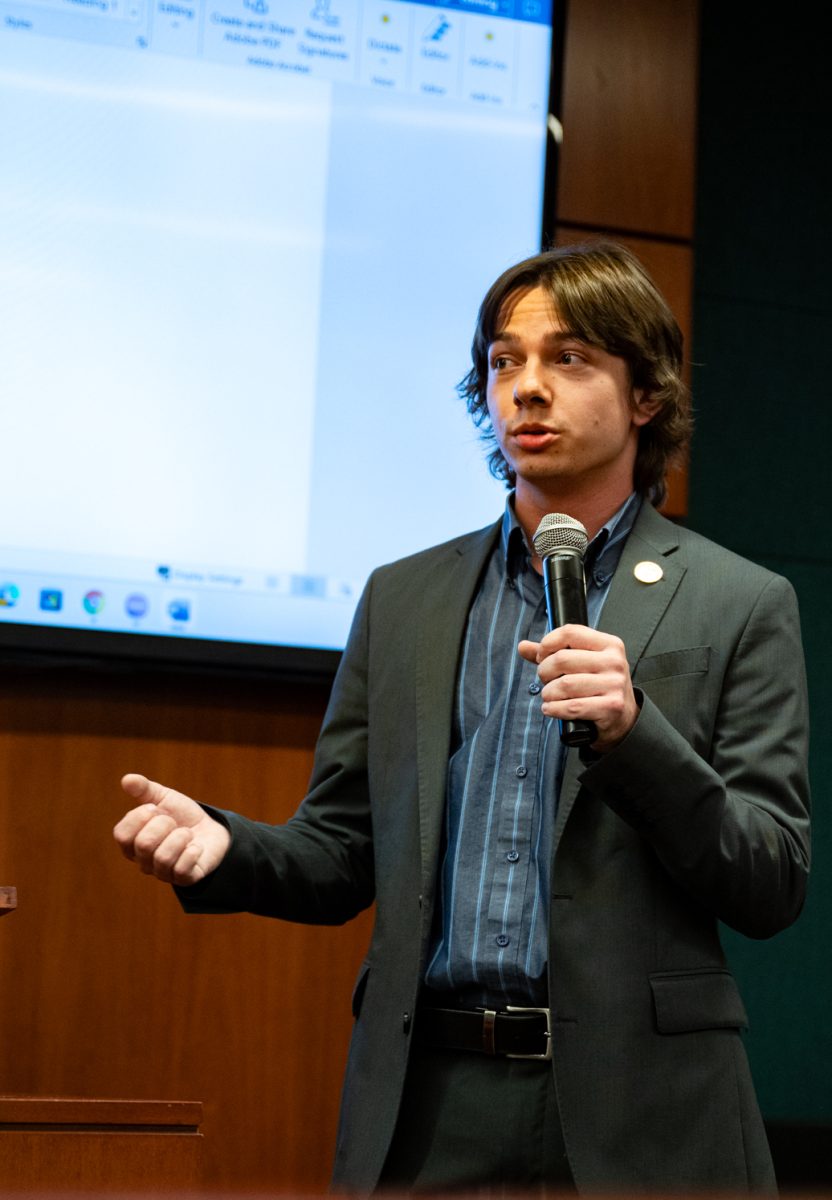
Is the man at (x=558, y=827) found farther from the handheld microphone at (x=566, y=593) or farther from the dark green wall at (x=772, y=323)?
the dark green wall at (x=772, y=323)

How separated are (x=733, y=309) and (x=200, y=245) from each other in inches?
52.0

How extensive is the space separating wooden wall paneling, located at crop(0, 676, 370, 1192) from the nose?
2.98 ft

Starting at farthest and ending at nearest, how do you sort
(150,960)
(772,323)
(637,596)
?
(772,323), (150,960), (637,596)

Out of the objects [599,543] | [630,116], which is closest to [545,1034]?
[599,543]

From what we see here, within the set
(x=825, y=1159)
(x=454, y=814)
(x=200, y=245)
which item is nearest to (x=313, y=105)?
(x=200, y=245)

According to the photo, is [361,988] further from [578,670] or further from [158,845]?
[578,670]

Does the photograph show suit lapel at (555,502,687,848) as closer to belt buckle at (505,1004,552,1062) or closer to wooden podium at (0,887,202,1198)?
belt buckle at (505,1004,552,1062)

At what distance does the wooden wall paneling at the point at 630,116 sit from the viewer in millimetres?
2729

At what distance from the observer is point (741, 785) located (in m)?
1.61

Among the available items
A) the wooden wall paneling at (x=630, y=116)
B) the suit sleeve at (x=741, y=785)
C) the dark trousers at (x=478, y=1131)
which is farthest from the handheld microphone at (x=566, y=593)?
the wooden wall paneling at (x=630, y=116)

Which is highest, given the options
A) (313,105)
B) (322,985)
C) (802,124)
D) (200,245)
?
(802,124)

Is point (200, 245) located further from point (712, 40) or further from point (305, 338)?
point (712, 40)

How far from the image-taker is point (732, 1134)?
5.03ft

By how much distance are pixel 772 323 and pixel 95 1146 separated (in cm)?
252
